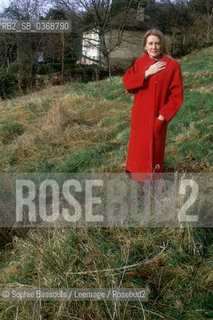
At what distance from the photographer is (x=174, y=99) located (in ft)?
8.77

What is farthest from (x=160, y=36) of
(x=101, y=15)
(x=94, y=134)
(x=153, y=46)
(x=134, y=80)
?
(x=101, y=15)

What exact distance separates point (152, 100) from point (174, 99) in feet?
0.62

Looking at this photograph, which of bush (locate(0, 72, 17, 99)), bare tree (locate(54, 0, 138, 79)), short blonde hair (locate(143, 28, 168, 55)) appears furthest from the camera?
bare tree (locate(54, 0, 138, 79))

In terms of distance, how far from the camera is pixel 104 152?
5191 millimetres

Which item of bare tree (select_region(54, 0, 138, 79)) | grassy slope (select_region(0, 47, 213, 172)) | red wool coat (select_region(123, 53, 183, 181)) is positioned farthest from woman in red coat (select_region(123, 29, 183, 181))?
bare tree (select_region(54, 0, 138, 79))

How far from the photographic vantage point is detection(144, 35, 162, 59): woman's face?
2637 millimetres

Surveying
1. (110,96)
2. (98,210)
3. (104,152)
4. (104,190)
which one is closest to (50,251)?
(98,210)

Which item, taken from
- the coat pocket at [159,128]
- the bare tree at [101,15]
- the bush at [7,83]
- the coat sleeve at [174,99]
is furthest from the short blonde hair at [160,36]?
the bare tree at [101,15]

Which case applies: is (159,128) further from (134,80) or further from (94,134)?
(94,134)

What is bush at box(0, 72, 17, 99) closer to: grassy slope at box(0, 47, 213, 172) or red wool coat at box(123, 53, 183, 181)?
grassy slope at box(0, 47, 213, 172)

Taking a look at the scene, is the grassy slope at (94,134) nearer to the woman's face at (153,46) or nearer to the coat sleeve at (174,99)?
the coat sleeve at (174,99)

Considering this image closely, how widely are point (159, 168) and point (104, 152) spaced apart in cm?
240

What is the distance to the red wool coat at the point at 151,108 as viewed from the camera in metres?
2.68

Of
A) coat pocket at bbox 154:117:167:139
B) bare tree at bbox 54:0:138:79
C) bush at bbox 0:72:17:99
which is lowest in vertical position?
coat pocket at bbox 154:117:167:139
